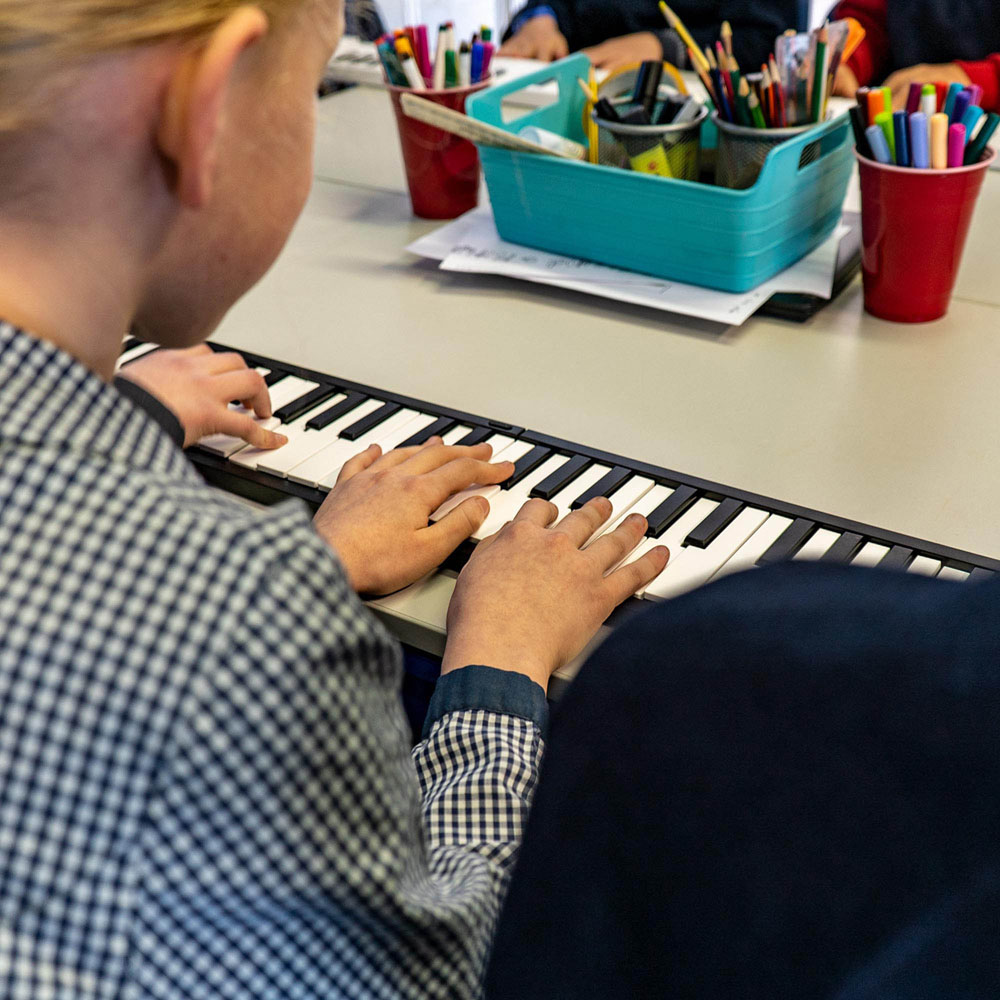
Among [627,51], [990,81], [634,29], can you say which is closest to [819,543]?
[990,81]

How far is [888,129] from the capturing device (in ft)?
3.20

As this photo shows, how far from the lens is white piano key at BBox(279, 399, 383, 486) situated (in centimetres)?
82

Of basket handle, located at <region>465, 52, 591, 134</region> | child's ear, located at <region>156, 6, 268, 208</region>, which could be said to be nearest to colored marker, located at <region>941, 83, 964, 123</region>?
basket handle, located at <region>465, 52, 591, 134</region>

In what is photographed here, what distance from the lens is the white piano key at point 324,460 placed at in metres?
0.82

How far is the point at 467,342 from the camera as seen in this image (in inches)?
40.9

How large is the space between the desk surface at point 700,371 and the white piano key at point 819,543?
0.05m

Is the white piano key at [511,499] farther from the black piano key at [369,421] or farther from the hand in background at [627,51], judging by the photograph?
the hand in background at [627,51]

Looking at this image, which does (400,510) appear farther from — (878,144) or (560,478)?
(878,144)

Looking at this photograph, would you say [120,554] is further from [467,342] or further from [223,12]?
[467,342]

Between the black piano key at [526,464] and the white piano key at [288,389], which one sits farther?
the white piano key at [288,389]

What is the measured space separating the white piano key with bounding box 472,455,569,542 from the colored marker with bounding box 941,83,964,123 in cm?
51

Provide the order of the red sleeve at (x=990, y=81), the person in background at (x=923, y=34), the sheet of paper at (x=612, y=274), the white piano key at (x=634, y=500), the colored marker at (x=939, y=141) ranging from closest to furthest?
the white piano key at (x=634, y=500) < the colored marker at (x=939, y=141) < the sheet of paper at (x=612, y=274) < the red sleeve at (x=990, y=81) < the person in background at (x=923, y=34)

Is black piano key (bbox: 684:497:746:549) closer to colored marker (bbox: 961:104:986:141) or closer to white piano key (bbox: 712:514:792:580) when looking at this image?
white piano key (bbox: 712:514:792:580)

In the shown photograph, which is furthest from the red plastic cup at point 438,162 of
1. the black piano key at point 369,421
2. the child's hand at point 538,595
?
the child's hand at point 538,595
